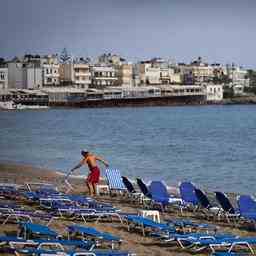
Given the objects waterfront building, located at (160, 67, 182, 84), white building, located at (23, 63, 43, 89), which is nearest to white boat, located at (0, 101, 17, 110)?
white building, located at (23, 63, 43, 89)

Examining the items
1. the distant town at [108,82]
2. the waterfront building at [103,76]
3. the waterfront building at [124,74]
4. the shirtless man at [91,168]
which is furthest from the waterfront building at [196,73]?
the shirtless man at [91,168]

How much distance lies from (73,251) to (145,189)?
5734 mm

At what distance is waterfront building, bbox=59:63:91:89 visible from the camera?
134m

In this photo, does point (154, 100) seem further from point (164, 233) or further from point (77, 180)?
point (164, 233)

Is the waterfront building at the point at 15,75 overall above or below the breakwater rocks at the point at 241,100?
above

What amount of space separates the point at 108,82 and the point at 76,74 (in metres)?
9.10

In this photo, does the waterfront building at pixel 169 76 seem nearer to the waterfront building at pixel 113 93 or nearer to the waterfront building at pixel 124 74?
the waterfront building at pixel 124 74

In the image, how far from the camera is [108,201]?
13.4m

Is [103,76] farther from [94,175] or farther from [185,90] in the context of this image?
[94,175]

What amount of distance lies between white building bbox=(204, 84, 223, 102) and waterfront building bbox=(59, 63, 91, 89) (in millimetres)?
24572

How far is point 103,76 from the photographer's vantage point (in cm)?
14212

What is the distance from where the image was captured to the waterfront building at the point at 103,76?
455 ft

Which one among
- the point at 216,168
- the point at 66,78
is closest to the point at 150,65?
the point at 66,78

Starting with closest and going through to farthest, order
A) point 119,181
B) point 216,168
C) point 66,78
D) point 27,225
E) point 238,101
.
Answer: point 27,225 < point 119,181 < point 216,168 < point 66,78 < point 238,101
